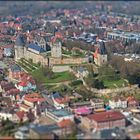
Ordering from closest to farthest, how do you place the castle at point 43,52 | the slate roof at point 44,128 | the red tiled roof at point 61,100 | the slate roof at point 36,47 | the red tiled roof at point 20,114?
the slate roof at point 44,128 < the red tiled roof at point 20,114 < the red tiled roof at point 61,100 < the castle at point 43,52 < the slate roof at point 36,47

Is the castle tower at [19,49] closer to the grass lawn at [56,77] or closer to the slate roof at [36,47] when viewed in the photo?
the slate roof at [36,47]

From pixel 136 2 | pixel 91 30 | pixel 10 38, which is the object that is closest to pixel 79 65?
pixel 10 38

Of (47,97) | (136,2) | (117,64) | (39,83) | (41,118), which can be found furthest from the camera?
(136,2)

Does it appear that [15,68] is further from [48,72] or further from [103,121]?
[103,121]

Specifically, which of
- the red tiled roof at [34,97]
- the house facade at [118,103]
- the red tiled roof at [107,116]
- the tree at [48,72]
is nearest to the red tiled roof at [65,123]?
the red tiled roof at [107,116]

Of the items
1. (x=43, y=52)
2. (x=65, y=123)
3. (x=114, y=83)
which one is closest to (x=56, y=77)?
(x=114, y=83)

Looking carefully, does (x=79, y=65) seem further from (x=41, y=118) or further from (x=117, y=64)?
(x=41, y=118)

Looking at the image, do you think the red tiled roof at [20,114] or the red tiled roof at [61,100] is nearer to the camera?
the red tiled roof at [20,114]
